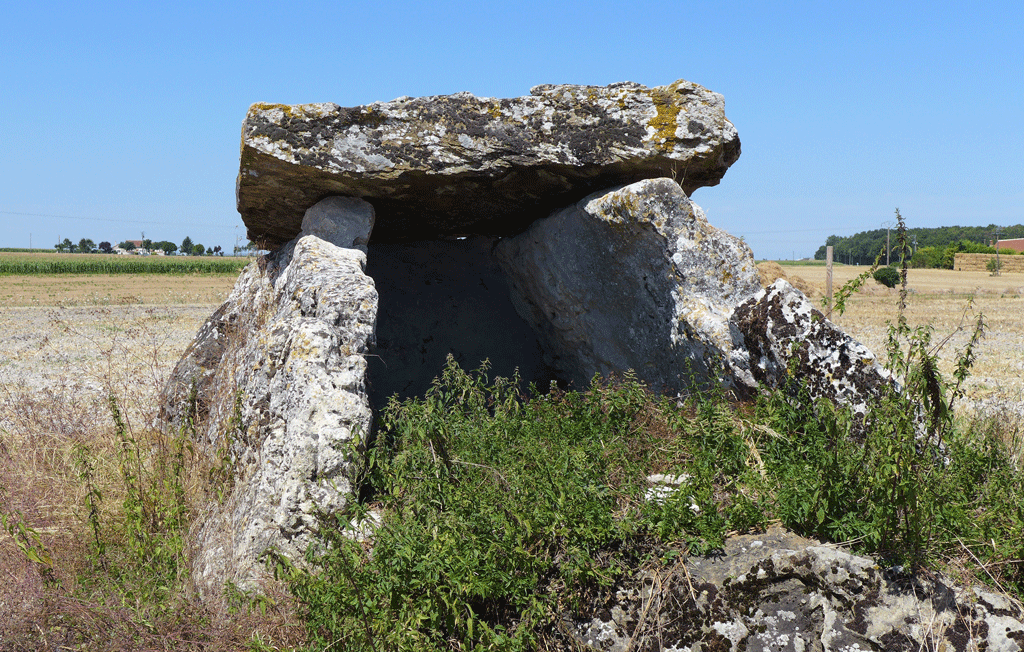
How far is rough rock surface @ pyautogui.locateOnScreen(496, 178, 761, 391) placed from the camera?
18.9ft

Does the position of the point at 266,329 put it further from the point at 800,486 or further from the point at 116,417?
the point at 800,486

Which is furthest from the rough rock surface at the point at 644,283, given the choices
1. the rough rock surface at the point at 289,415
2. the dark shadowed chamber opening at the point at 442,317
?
the rough rock surface at the point at 289,415

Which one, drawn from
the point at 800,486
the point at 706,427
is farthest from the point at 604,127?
the point at 800,486

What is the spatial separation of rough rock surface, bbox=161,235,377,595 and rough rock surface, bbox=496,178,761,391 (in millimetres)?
1943

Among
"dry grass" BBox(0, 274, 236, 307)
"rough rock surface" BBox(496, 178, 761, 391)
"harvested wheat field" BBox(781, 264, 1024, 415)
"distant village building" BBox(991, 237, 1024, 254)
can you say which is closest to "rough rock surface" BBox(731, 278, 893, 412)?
"rough rock surface" BBox(496, 178, 761, 391)

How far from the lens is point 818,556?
354 cm

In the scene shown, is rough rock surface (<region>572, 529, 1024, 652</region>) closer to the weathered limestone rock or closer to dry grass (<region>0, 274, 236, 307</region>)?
the weathered limestone rock

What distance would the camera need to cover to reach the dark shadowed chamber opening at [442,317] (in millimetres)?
8781

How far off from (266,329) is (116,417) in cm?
124

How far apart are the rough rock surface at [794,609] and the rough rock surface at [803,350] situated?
1.45 meters

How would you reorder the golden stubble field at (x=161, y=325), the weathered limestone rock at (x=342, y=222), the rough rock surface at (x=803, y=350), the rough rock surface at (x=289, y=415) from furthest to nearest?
the golden stubble field at (x=161, y=325) → the weathered limestone rock at (x=342, y=222) → the rough rock surface at (x=803, y=350) → the rough rock surface at (x=289, y=415)

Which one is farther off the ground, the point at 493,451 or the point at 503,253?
the point at 503,253

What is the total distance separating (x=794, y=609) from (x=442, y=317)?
6182 mm

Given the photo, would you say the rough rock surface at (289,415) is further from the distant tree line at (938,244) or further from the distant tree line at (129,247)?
the distant tree line at (129,247)
